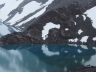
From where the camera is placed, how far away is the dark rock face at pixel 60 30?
98.4 metres

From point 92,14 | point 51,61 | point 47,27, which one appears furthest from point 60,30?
point 51,61

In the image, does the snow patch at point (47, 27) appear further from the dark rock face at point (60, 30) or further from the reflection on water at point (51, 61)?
the reflection on water at point (51, 61)

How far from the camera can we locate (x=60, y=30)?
336 feet

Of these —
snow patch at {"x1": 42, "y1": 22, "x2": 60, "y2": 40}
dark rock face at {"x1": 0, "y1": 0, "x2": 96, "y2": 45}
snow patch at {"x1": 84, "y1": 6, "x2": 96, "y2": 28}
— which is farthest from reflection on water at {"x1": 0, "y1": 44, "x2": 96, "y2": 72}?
snow patch at {"x1": 84, "y1": 6, "x2": 96, "y2": 28}

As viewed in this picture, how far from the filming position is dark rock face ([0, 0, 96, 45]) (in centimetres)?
9844

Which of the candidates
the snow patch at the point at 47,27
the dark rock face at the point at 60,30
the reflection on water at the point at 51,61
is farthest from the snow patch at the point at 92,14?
the reflection on water at the point at 51,61

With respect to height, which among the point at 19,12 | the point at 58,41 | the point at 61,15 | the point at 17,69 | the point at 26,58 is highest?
the point at 19,12

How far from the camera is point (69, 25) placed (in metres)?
104

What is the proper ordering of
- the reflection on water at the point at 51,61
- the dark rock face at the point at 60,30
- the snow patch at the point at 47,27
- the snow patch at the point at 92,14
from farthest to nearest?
the snow patch at the point at 92,14 < the snow patch at the point at 47,27 < the dark rock face at the point at 60,30 < the reflection on water at the point at 51,61

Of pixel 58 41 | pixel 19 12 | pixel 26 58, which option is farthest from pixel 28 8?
pixel 26 58

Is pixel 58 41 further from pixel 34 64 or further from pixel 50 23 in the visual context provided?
pixel 34 64

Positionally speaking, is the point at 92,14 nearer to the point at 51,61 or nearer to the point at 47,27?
the point at 47,27

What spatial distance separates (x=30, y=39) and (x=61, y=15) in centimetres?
1980

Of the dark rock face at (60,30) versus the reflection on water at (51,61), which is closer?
the reflection on water at (51,61)
